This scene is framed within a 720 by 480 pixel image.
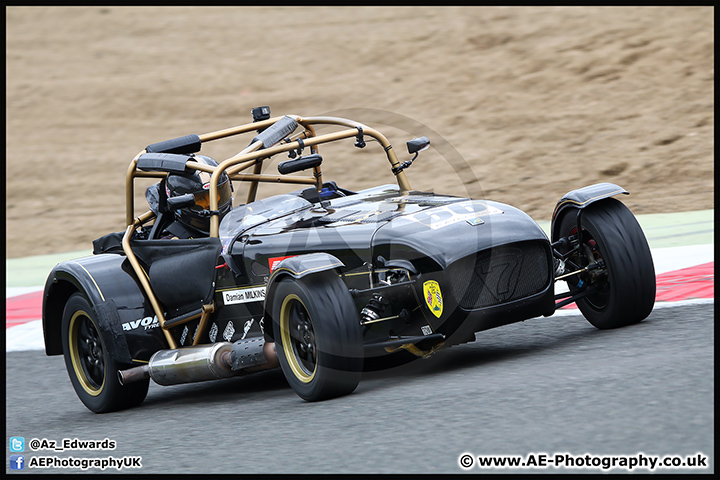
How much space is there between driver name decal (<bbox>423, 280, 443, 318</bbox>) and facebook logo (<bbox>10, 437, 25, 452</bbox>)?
239 cm

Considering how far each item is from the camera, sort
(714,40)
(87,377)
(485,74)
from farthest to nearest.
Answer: (485,74)
(714,40)
(87,377)

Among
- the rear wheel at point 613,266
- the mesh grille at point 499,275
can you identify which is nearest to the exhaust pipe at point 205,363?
the mesh grille at point 499,275

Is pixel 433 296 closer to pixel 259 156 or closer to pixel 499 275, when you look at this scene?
pixel 499 275

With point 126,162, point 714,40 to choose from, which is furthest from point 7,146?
point 714,40

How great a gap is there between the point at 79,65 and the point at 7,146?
3980mm

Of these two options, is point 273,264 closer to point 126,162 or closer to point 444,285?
point 444,285

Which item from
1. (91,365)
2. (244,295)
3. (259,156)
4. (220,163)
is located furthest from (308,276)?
(91,365)

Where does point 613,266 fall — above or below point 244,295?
above

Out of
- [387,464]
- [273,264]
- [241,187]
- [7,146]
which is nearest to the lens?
[387,464]

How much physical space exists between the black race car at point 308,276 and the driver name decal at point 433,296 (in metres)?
0.01

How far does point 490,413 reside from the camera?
15.5 ft

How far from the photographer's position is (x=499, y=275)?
5750 mm

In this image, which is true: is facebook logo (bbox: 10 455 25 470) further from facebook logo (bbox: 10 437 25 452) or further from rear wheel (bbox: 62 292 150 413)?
rear wheel (bbox: 62 292 150 413)

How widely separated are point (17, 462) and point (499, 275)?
279 centimetres
